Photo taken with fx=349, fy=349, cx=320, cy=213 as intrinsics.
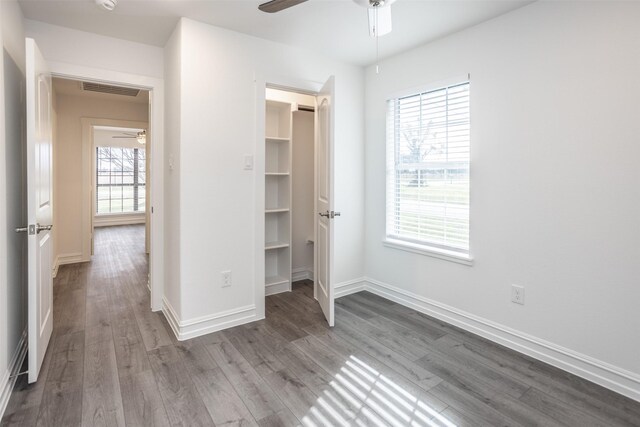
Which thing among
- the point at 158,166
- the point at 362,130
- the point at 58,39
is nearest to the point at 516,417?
the point at 362,130

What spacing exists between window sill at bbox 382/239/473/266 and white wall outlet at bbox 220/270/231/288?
5.20ft

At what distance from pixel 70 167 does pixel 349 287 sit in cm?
Result: 452

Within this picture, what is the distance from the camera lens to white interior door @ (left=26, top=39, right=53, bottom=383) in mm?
1942

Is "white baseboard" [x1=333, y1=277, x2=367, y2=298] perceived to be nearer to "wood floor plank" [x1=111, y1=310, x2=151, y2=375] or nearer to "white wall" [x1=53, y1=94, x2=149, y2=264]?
"wood floor plank" [x1=111, y1=310, x2=151, y2=375]

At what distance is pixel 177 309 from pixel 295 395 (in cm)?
131

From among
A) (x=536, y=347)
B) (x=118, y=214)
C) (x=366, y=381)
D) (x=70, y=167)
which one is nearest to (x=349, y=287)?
(x=366, y=381)

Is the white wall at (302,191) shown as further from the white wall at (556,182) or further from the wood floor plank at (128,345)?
the wood floor plank at (128,345)

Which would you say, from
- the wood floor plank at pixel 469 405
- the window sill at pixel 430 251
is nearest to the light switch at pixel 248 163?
the window sill at pixel 430 251

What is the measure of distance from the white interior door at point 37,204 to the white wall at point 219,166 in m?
0.84

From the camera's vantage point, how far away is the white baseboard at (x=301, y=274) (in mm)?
4180

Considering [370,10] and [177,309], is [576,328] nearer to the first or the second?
[370,10]

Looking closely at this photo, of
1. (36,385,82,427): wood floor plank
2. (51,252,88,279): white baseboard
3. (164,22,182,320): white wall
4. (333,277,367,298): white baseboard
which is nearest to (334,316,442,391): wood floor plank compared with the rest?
(333,277,367,298): white baseboard

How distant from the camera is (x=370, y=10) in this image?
189cm

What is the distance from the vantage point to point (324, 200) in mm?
3164
